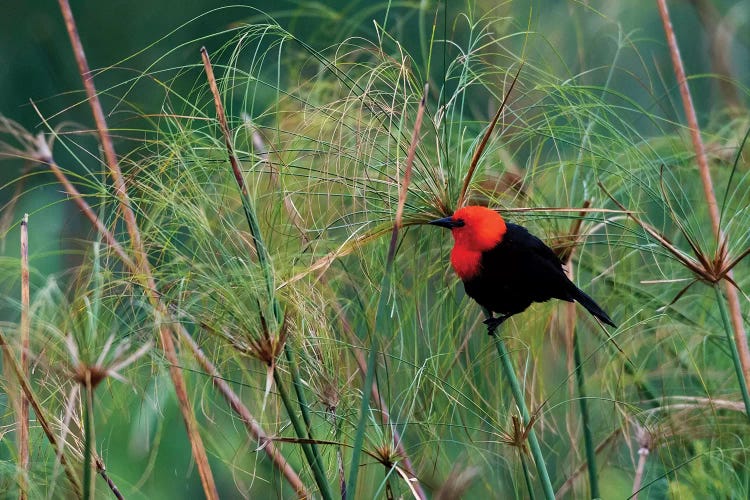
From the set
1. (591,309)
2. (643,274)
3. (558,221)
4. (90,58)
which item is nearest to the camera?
(591,309)

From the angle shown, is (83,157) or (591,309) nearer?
(591,309)

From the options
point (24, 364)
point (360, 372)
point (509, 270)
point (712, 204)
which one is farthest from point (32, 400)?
point (712, 204)

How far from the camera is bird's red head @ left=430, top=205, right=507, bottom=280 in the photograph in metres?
1.20

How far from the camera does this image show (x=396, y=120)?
4.47 feet

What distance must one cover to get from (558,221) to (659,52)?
14.6 ft

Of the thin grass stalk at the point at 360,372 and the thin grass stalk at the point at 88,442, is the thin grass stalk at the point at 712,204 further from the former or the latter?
the thin grass stalk at the point at 88,442

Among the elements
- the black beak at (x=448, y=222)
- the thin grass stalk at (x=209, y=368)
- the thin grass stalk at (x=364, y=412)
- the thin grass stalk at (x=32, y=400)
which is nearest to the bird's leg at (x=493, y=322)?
the black beak at (x=448, y=222)

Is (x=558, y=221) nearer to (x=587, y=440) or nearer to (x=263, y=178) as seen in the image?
(x=587, y=440)

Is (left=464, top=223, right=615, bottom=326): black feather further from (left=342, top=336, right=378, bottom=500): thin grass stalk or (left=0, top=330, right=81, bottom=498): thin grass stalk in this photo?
(left=0, top=330, right=81, bottom=498): thin grass stalk

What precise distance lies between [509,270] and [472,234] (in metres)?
0.11

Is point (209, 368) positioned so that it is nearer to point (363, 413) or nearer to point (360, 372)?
point (360, 372)

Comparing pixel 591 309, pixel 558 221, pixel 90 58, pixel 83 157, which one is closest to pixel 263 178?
pixel 558 221

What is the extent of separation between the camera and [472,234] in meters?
1.23

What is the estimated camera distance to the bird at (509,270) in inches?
50.2
